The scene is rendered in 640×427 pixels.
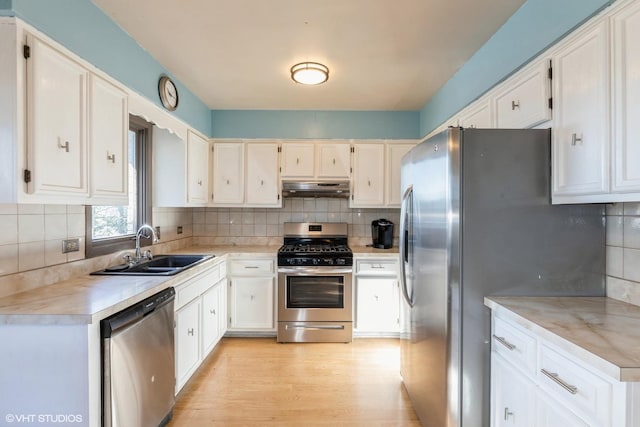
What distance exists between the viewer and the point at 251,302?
3.14 m

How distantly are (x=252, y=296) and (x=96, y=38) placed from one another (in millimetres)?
2436

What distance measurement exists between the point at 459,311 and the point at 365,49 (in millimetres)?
1876

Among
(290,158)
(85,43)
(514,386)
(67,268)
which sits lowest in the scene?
(514,386)

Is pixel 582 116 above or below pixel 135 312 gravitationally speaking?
above

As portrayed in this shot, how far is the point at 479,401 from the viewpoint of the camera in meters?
1.46

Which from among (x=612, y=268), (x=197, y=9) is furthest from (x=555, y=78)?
(x=197, y=9)

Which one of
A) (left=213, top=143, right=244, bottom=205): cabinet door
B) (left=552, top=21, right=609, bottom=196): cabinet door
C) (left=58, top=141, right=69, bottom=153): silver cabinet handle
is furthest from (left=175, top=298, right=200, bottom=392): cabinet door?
(left=552, top=21, right=609, bottom=196): cabinet door

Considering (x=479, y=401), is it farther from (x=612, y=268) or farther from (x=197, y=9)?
(x=197, y=9)

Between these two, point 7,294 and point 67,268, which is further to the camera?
point 67,268

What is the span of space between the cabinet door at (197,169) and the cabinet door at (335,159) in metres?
1.26

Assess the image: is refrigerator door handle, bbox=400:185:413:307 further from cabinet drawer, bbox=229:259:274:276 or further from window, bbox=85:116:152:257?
window, bbox=85:116:152:257

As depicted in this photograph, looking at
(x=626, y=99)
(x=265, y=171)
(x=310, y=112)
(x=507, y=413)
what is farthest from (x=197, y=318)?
(x=626, y=99)

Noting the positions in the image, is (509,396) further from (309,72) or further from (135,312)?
(309,72)

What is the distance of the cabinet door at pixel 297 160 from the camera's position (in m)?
3.38
